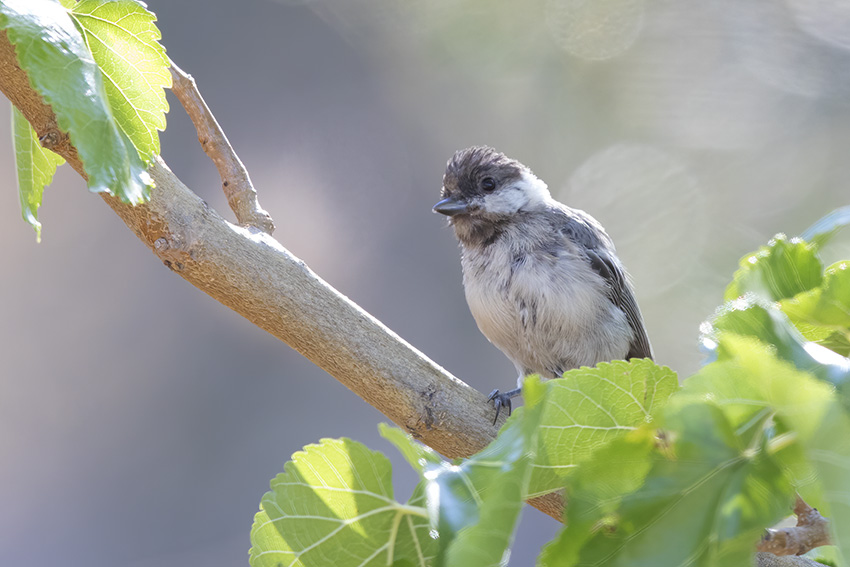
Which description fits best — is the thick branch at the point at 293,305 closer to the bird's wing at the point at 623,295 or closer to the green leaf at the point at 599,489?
the green leaf at the point at 599,489

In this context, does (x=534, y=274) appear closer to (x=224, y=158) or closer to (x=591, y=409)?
(x=224, y=158)

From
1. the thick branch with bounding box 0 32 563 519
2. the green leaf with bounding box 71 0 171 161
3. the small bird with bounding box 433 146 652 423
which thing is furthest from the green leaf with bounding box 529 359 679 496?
the small bird with bounding box 433 146 652 423

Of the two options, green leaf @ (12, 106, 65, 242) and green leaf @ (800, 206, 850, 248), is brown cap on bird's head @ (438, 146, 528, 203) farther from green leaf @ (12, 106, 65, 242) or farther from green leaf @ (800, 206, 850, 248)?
green leaf @ (800, 206, 850, 248)

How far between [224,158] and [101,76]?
546 mm

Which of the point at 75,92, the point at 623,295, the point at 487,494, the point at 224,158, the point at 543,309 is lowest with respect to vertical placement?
the point at 487,494

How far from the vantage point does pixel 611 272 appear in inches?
73.2

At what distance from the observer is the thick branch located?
0.70m

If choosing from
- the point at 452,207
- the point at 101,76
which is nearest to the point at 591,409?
the point at 101,76

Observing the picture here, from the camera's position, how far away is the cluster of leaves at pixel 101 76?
15.1 inches

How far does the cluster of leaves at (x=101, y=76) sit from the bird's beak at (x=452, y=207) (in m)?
1.38

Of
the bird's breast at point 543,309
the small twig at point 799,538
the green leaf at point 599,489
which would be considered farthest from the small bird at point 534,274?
the green leaf at point 599,489

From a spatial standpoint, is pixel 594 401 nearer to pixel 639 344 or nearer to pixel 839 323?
pixel 839 323

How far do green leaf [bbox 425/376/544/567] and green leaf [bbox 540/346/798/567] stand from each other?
1.2 inches

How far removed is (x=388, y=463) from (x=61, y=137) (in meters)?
0.40
